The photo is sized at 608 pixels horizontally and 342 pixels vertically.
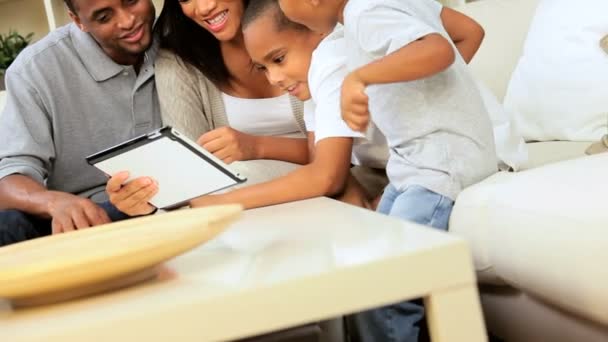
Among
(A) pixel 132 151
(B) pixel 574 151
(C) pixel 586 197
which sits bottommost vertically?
(B) pixel 574 151

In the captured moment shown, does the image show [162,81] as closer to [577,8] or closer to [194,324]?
[577,8]

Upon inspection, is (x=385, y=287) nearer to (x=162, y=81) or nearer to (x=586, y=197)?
(x=586, y=197)

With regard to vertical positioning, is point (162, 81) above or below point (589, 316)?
above

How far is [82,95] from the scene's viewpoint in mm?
1712

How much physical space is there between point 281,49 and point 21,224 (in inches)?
24.6

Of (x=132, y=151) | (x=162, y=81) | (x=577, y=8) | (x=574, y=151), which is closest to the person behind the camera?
(x=132, y=151)

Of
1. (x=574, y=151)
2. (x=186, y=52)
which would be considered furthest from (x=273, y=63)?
(x=574, y=151)

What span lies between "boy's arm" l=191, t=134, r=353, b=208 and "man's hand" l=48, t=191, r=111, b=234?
20 centimetres

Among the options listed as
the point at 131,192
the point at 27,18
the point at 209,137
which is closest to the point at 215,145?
the point at 209,137

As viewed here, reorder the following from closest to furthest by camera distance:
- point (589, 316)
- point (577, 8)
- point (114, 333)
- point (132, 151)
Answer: point (114, 333) → point (589, 316) → point (132, 151) → point (577, 8)

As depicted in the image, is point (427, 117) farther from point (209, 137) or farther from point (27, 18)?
point (27, 18)

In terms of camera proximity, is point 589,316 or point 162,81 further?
point 162,81

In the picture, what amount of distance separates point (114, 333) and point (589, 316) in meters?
0.49

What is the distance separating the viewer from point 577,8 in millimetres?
1477
